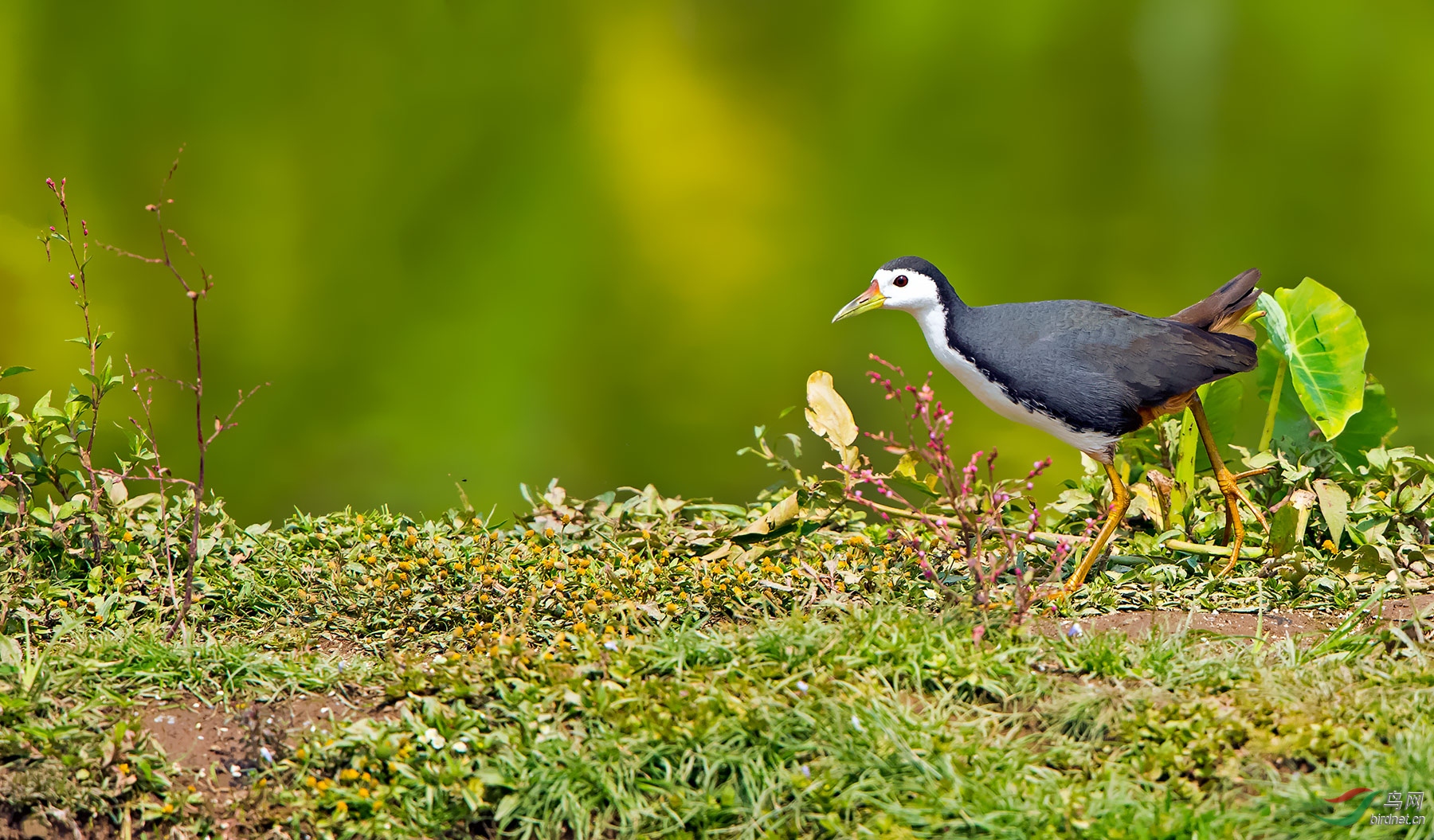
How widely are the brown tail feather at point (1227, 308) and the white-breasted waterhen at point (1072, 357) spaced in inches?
6.6

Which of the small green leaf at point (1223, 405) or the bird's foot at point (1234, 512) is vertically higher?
the small green leaf at point (1223, 405)

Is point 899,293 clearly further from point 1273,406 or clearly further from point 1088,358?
point 1273,406

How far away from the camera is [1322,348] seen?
15.7 ft

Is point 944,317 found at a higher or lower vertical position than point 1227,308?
higher

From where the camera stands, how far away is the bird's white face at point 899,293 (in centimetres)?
424

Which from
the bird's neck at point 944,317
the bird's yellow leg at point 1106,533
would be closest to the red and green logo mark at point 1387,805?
the bird's yellow leg at point 1106,533

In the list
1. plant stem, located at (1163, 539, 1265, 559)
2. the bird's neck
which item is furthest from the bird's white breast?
plant stem, located at (1163, 539, 1265, 559)

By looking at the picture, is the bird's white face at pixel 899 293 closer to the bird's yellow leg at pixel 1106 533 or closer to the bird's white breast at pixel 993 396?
the bird's white breast at pixel 993 396

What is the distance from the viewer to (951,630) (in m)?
3.57

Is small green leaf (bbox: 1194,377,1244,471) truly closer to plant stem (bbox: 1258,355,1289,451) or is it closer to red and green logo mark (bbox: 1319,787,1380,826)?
plant stem (bbox: 1258,355,1289,451)

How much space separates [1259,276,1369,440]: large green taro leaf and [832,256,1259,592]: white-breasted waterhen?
1.53 ft

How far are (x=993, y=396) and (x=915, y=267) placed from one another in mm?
527

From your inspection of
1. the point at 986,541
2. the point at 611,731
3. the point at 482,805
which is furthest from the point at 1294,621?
the point at 482,805

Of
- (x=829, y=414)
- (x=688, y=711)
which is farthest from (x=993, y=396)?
(x=688, y=711)
